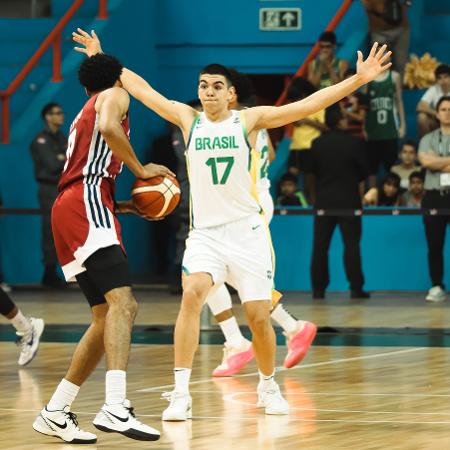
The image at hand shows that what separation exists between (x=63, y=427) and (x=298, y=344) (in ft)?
12.6

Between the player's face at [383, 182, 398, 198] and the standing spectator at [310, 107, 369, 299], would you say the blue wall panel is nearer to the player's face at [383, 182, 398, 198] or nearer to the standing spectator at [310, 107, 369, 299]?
the player's face at [383, 182, 398, 198]

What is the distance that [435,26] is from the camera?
22.1 metres

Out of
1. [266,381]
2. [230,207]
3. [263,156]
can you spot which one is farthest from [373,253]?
[230,207]

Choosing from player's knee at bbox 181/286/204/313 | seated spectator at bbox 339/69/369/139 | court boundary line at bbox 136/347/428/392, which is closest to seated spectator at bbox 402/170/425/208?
seated spectator at bbox 339/69/369/139

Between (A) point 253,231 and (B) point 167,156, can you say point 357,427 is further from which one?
(B) point 167,156

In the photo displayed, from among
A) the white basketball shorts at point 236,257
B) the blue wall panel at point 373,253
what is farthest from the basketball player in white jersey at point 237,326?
the blue wall panel at point 373,253

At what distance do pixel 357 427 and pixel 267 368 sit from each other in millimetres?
1000

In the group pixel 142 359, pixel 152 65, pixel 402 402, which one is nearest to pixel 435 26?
pixel 152 65

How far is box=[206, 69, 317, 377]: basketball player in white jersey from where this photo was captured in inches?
473

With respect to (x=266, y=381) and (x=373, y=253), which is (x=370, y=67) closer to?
(x=266, y=381)

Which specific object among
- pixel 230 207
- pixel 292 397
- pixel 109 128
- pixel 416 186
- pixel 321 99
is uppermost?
pixel 321 99

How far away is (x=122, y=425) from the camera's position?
8578mm

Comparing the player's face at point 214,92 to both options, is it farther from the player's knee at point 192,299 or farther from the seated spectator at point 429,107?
the seated spectator at point 429,107

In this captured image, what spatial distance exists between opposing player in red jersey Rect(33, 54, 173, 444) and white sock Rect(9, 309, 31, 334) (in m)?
3.51
